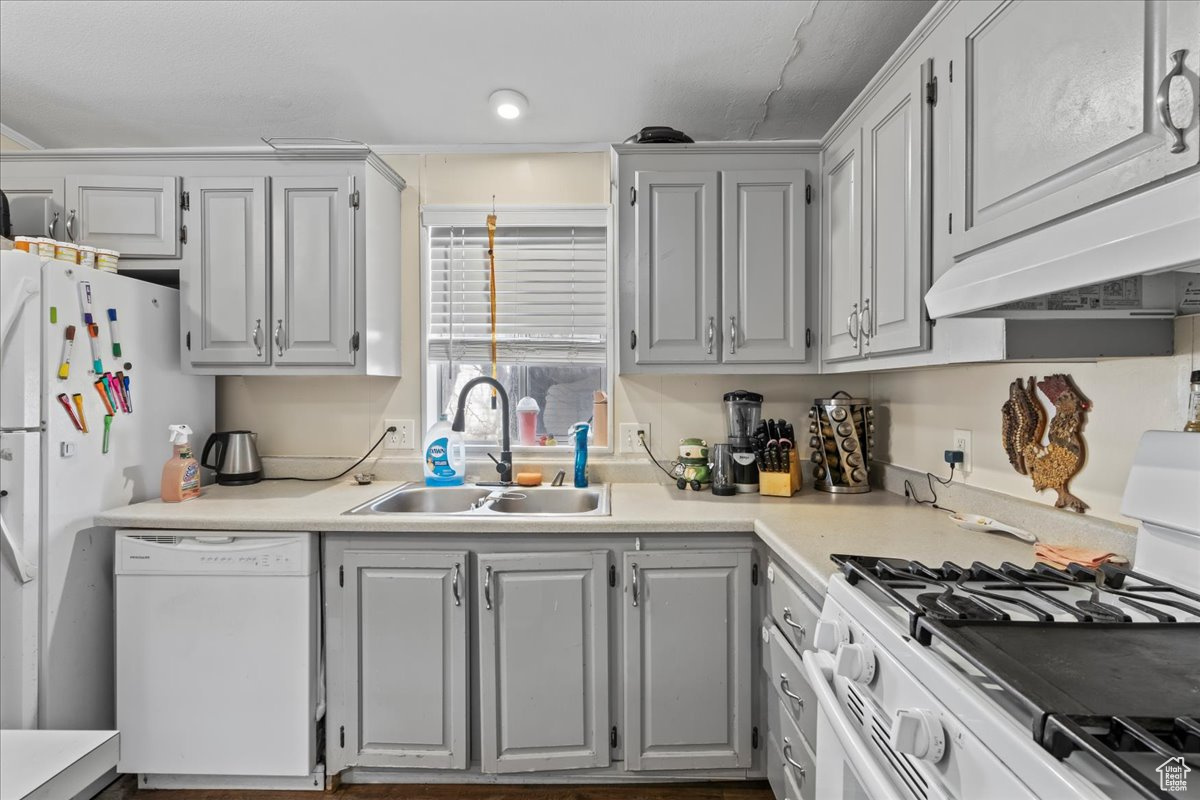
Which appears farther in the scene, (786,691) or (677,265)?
(677,265)

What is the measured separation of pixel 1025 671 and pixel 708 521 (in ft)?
3.45

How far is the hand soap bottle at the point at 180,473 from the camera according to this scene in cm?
198

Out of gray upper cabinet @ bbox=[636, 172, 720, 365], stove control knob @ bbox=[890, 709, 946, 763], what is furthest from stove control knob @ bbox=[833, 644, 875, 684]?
gray upper cabinet @ bbox=[636, 172, 720, 365]

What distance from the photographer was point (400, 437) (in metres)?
2.49

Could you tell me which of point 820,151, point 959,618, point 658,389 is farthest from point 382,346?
point 959,618

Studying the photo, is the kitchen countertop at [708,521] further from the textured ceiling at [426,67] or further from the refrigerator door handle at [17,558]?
the textured ceiling at [426,67]

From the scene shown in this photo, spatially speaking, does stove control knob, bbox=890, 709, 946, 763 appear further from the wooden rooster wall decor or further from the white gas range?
the wooden rooster wall decor

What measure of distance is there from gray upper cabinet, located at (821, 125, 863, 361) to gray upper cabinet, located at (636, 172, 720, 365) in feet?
1.29

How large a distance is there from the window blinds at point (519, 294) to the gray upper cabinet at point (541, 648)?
1.04 meters

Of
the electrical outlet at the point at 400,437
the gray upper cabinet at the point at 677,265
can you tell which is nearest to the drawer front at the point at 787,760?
the gray upper cabinet at the point at 677,265

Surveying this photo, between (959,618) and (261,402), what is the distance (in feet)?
Result: 8.72

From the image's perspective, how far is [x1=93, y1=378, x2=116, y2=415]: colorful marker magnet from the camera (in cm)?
183

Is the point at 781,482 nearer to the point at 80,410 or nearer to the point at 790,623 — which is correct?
the point at 790,623

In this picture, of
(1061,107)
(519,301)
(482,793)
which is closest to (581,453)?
(519,301)
